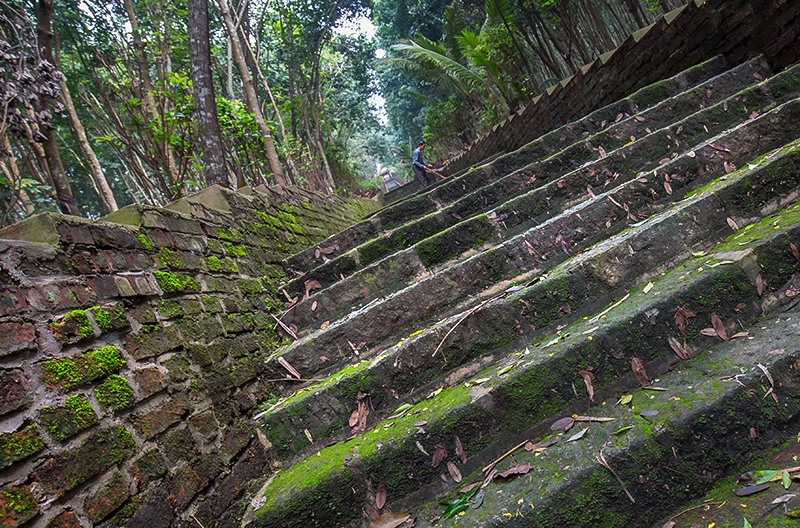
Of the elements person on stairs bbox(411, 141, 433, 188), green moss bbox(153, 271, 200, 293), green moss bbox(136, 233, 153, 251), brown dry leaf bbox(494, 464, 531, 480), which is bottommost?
brown dry leaf bbox(494, 464, 531, 480)

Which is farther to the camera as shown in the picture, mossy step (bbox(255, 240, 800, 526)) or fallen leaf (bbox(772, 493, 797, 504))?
mossy step (bbox(255, 240, 800, 526))

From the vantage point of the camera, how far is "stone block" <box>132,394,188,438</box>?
1.48 m

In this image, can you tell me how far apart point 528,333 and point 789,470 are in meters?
0.88

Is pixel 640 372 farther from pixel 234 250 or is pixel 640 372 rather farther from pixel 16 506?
pixel 234 250

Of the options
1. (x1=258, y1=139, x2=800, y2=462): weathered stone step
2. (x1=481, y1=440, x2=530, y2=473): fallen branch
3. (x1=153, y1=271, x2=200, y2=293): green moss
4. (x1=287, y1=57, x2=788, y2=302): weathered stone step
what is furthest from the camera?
(x1=287, y1=57, x2=788, y2=302): weathered stone step

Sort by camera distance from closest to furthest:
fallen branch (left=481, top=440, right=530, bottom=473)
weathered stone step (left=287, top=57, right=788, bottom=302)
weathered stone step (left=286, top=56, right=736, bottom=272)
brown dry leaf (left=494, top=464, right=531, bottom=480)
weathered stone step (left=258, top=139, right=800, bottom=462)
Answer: brown dry leaf (left=494, top=464, right=531, bottom=480) → fallen branch (left=481, top=440, right=530, bottom=473) → weathered stone step (left=258, top=139, right=800, bottom=462) → weathered stone step (left=287, top=57, right=788, bottom=302) → weathered stone step (left=286, top=56, right=736, bottom=272)

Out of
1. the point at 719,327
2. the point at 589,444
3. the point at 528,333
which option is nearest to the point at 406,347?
the point at 528,333

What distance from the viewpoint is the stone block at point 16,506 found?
1.02 metres

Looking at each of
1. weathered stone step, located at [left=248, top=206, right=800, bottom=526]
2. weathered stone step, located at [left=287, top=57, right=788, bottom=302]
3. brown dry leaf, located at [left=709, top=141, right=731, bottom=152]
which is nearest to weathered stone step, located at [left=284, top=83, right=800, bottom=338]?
brown dry leaf, located at [left=709, top=141, right=731, bottom=152]

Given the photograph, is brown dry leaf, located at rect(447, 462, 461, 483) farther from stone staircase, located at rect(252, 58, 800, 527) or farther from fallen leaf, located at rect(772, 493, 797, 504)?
fallen leaf, located at rect(772, 493, 797, 504)

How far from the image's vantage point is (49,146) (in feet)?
11.1

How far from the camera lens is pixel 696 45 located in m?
3.65

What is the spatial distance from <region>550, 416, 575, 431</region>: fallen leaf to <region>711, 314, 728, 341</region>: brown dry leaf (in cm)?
53

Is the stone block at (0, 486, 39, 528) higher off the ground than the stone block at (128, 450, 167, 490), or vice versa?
the stone block at (0, 486, 39, 528)
